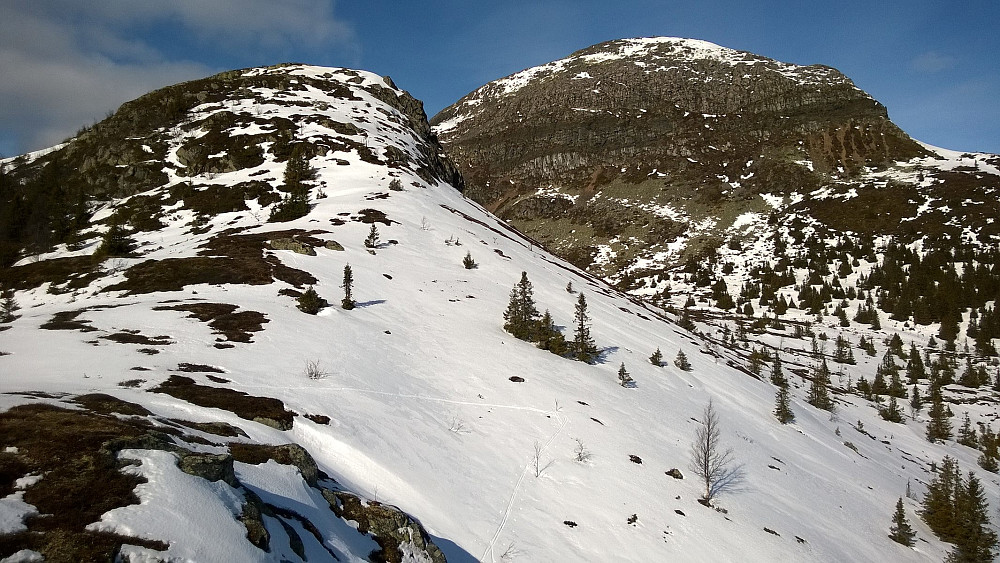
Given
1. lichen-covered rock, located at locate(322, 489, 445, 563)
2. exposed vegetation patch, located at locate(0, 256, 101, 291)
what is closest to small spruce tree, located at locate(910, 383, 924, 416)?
lichen-covered rock, located at locate(322, 489, 445, 563)

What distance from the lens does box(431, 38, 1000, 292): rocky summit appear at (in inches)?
4776

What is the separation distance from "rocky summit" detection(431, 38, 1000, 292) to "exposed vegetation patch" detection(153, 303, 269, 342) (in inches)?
3975

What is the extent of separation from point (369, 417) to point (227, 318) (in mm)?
11537

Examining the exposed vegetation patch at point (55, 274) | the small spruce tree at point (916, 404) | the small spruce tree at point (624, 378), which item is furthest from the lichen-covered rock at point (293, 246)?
the small spruce tree at point (916, 404)

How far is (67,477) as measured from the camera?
7.55m

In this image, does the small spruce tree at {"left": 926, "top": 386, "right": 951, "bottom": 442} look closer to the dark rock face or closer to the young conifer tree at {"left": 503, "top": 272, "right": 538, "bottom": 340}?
the young conifer tree at {"left": 503, "top": 272, "right": 538, "bottom": 340}

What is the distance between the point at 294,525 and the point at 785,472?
83.7 feet

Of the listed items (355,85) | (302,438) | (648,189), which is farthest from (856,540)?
(648,189)

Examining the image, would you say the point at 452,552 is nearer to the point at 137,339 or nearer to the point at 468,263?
the point at 137,339

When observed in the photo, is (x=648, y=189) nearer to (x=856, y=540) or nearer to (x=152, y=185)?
(x=152, y=185)

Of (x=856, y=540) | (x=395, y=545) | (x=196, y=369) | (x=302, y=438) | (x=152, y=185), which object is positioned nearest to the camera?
(x=395, y=545)

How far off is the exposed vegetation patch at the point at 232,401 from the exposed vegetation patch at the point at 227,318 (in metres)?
6.22

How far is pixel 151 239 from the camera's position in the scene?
45156 millimetres

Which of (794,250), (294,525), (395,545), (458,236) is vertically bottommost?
(395,545)
